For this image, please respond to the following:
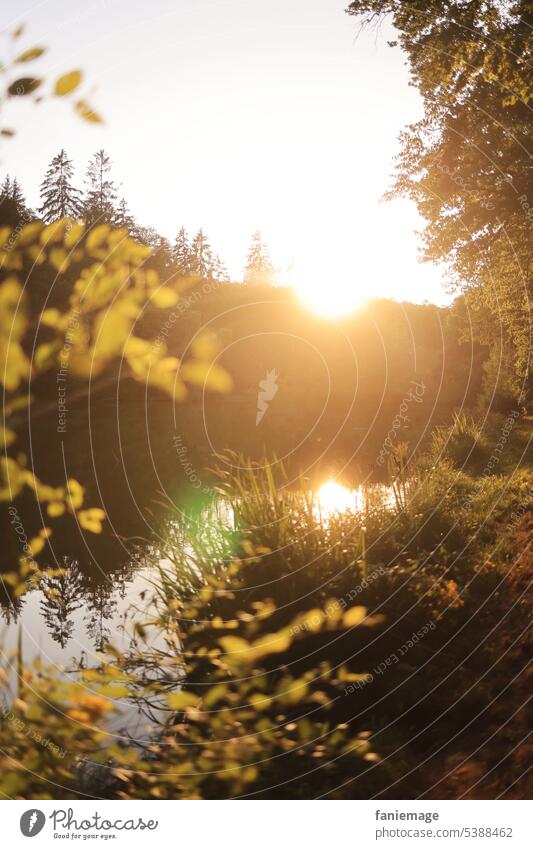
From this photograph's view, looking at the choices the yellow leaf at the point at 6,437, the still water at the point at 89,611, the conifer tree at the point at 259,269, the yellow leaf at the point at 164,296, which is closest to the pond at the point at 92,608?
the still water at the point at 89,611

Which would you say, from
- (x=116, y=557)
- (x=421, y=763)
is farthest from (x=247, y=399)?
(x=421, y=763)

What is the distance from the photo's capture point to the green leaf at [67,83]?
2.62m

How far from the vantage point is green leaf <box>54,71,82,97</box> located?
2.62 metres

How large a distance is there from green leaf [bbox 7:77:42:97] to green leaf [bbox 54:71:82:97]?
0.25 metres

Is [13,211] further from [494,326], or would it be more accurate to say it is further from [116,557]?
[494,326]

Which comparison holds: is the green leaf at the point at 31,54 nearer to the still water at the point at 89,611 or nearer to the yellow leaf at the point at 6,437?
the yellow leaf at the point at 6,437

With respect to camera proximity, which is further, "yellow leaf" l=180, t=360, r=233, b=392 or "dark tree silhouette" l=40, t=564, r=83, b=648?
"dark tree silhouette" l=40, t=564, r=83, b=648

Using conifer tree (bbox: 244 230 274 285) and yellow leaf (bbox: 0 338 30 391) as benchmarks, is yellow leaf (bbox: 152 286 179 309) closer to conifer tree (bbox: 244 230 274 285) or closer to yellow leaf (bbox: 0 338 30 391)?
yellow leaf (bbox: 0 338 30 391)

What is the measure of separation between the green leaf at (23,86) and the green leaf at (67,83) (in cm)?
25

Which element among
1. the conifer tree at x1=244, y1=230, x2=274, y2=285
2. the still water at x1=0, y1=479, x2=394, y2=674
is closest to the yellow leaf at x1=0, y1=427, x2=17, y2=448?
Answer: the still water at x1=0, y1=479, x2=394, y2=674

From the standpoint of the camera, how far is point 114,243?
2.85 meters

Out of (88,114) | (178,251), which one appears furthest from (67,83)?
(178,251)

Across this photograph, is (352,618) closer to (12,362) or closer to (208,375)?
(208,375)

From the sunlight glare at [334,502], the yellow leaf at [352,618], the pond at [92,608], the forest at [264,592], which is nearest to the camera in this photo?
the forest at [264,592]
